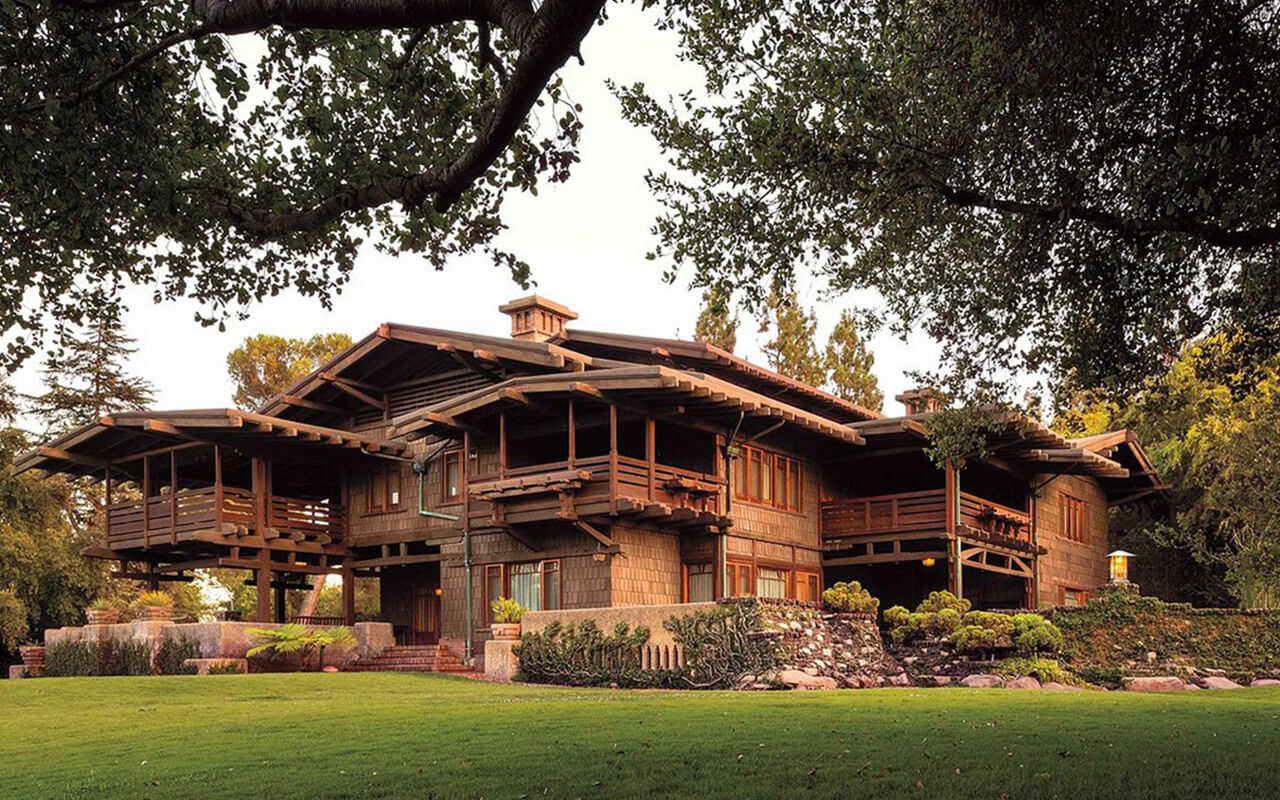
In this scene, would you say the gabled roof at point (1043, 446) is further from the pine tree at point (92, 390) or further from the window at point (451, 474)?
the pine tree at point (92, 390)

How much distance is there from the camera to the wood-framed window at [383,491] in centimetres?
3117

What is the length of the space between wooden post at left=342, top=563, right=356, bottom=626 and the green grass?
520 inches

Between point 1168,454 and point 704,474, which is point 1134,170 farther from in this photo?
point 1168,454

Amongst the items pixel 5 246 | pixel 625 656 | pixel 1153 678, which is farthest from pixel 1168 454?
pixel 5 246

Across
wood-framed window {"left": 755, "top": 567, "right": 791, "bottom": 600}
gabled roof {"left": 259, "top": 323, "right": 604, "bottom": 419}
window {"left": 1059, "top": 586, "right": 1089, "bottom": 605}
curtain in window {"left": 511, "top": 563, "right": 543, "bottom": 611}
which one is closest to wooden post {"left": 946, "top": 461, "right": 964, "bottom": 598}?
wood-framed window {"left": 755, "top": 567, "right": 791, "bottom": 600}

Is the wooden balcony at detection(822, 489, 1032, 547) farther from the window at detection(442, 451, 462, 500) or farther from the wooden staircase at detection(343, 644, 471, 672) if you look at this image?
the wooden staircase at detection(343, 644, 471, 672)

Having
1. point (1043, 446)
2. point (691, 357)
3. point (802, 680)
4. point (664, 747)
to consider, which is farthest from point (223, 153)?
point (1043, 446)

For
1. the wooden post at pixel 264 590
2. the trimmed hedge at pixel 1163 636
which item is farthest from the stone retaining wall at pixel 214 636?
the trimmed hedge at pixel 1163 636

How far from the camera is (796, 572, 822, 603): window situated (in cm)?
3000

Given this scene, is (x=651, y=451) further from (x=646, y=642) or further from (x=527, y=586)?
(x=527, y=586)

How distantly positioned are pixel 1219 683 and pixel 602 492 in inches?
459

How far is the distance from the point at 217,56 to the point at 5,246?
7.97ft

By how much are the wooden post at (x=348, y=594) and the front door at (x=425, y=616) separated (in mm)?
1603

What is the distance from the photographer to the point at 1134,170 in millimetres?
10344
